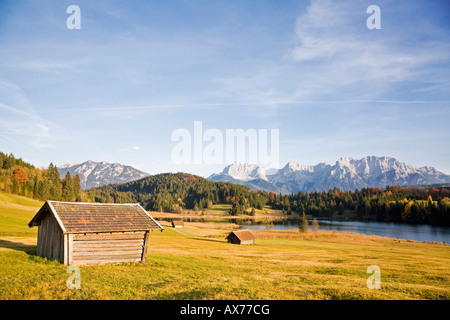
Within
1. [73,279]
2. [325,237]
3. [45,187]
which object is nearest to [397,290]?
[73,279]

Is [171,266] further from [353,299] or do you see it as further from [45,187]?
[45,187]

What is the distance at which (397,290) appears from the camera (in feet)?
62.3

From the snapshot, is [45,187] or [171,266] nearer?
[171,266]

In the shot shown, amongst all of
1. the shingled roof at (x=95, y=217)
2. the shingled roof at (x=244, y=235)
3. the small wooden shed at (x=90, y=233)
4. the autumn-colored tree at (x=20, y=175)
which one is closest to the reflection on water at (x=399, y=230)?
the shingled roof at (x=244, y=235)

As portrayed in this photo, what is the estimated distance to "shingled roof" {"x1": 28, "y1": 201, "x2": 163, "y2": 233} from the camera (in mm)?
25483

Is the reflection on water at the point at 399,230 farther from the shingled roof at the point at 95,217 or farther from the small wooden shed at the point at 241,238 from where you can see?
the shingled roof at the point at 95,217

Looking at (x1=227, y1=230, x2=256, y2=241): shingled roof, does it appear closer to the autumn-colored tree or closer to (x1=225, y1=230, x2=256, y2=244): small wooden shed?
(x1=225, y1=230, x2=256, y2=244): small wooden shed

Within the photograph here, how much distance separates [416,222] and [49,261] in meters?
198

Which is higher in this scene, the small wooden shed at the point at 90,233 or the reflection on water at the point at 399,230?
the small wooden shed at the point at 90,233

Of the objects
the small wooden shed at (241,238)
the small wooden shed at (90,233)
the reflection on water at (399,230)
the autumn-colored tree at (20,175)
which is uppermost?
the autumn-colored tree at (20,175)

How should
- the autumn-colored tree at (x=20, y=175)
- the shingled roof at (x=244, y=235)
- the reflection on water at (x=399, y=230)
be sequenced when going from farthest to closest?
the autumn-colored tree at (x=20, y=175)
the reflection on water at (x=399, y=230)
the shingled roof at (x=244, y=235)

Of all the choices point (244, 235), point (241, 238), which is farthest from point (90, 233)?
point (244, 235)

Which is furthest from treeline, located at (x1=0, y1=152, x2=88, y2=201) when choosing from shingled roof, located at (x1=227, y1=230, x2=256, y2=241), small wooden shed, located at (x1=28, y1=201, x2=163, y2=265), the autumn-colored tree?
small wooden shed, located at (x1=28, y1=201, x2=163, y2=265)

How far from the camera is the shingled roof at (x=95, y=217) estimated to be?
83.6 ft
